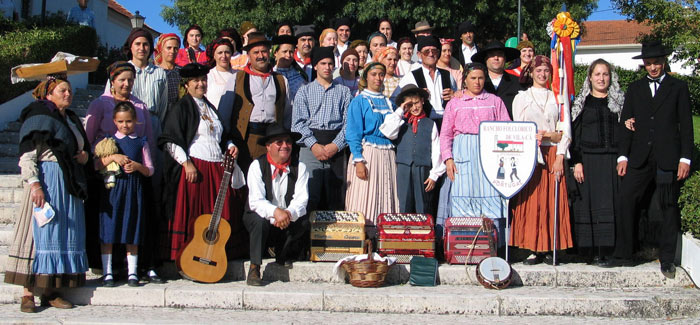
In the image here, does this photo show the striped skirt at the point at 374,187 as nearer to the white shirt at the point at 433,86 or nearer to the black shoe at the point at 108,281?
the white shirt at the point at 433,86

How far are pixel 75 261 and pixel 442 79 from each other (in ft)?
14.1

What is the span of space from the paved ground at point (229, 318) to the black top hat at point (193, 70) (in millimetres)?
2201

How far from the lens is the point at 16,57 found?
12117 millimetres

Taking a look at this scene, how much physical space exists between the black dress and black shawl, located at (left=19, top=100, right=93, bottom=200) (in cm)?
462

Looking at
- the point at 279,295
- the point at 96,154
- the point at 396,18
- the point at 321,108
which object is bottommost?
the point at 279,295

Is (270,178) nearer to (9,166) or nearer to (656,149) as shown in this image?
(656,149)

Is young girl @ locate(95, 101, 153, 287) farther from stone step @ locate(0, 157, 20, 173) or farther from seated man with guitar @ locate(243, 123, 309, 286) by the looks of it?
stone step @ locate(0, 157, 20, 173)

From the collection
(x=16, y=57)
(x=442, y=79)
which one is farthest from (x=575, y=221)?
(x=16, y=57)

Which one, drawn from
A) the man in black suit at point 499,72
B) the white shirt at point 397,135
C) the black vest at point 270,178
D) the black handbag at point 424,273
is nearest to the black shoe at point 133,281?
the black vest at point 270,178

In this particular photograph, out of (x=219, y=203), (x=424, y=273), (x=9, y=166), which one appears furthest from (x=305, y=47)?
(x=9, y=166)

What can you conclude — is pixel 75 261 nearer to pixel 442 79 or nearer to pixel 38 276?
pixel 38 276

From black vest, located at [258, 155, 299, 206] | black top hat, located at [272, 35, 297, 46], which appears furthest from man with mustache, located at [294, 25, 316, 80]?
black vest, located at [258, 155, 299, 206]

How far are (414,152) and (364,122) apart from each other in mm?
597

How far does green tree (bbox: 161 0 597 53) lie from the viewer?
19.5 meters
